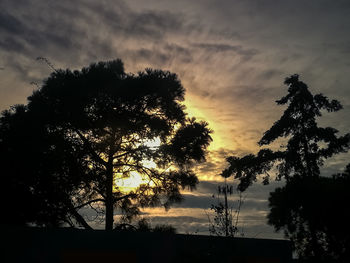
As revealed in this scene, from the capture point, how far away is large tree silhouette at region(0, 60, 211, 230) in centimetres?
2008

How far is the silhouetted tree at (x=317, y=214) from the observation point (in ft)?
81.4

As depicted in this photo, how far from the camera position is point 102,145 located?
20.5 meters

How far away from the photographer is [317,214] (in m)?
25.3

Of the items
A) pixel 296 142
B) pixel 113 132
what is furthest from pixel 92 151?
pixel 296 142

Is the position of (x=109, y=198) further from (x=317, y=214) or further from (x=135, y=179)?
(x=317, y=214)

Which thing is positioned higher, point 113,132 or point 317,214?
point 113,132

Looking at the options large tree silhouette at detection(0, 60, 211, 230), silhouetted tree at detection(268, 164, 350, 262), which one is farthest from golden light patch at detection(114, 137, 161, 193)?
silhouetted tree at detection(268, 164, 350, 262)

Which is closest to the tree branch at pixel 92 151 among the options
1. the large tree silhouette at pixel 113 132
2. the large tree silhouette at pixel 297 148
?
the large tree silhouette at pixel 113 132

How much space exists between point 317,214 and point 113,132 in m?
16.0

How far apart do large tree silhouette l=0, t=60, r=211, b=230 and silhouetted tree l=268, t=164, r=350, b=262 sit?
8.94 metres

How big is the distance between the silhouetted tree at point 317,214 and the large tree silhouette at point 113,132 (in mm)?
8941

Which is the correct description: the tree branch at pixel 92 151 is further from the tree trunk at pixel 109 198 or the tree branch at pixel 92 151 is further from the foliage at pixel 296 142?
the foliage at pixel 296 142

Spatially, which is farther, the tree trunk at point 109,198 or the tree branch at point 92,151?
the tree branch at point 92,151

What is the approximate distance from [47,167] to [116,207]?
501 cm
